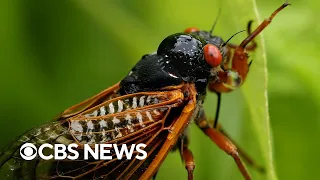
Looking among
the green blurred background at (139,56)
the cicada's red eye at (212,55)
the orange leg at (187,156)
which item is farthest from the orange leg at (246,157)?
the cicada's red eye at (212,55)

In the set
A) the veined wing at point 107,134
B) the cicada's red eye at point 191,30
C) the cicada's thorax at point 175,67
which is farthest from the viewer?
the cicada's red eye at point 191,30

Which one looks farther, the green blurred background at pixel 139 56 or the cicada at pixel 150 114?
the green blurred background at pixel 139 56

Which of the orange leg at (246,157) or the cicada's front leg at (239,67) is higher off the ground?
the cicada's front leg at (239,67)

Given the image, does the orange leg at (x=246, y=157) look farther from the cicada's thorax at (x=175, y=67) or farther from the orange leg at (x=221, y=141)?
the cicada's thorax at (x=175, y=67)

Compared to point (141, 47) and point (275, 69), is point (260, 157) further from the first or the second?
point (141, 47)

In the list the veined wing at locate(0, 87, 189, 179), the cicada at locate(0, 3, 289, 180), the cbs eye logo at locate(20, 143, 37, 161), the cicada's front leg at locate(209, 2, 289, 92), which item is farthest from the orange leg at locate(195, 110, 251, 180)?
the cbs eye logo at locate(20, 143, 37, 161)

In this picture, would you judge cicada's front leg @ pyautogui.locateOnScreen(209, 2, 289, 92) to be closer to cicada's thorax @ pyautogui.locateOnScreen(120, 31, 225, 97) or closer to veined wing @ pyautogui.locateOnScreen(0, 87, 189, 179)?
cicada's thorax @ pyautogui.locateOnScreen(120, 31, 225, 97)
